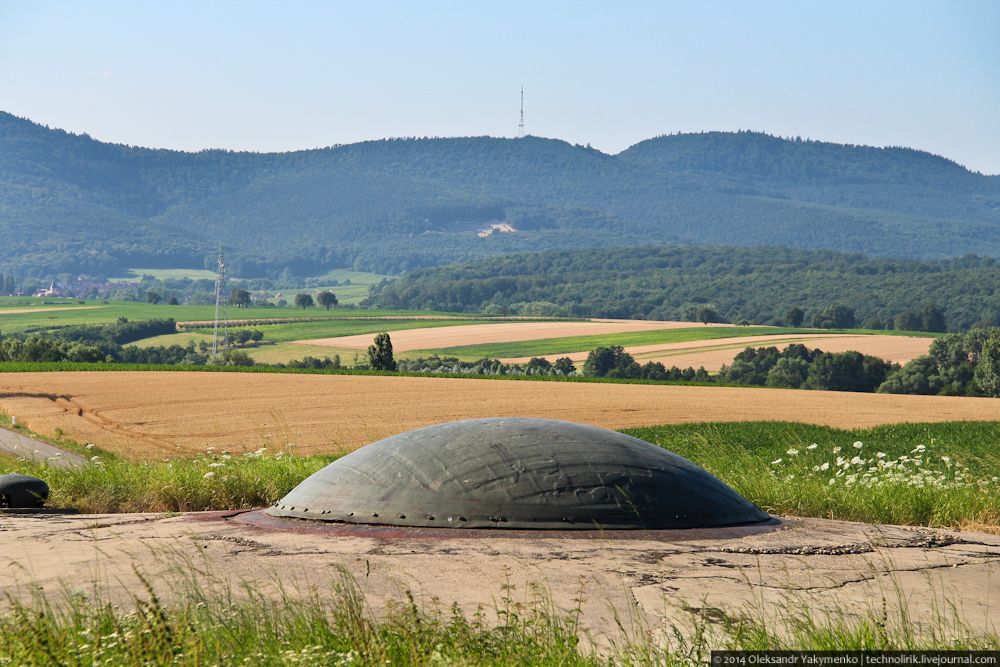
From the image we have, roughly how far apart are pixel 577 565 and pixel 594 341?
10222cm

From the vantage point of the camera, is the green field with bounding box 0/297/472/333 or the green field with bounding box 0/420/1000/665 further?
the green field with bounding box 0/297/472/333

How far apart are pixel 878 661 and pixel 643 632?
5.20ft

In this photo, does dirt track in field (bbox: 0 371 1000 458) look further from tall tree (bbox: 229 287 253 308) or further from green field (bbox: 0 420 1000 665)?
tall tree (bbox: 229 287 253 308)

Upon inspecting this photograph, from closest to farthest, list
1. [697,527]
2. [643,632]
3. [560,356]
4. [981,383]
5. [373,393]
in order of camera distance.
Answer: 1. [643,632]
2. [697,527]
3. [373,393]
4. [981,383]
5. [560,356]

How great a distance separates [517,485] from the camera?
11070 millimetres

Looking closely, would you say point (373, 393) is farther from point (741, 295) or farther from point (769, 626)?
point (741, 295)

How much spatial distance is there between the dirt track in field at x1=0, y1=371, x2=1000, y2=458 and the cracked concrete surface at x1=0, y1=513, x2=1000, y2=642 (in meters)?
20.4

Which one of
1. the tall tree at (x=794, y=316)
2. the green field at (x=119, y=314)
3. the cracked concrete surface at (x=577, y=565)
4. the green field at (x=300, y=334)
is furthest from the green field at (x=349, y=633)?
the tall tree at (x=794, y=316)

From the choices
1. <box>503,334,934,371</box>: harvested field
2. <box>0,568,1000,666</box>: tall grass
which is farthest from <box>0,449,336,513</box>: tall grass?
<box>503,334,934,371</box>: harvested field

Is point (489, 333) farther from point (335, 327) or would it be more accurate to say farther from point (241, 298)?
point (241, 298)

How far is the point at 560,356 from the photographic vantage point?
9725 centimetres

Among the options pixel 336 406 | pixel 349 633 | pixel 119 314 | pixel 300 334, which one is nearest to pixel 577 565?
pixel 349 633

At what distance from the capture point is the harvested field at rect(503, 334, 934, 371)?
87812 mm

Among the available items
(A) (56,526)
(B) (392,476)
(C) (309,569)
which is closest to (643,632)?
(C) (309,569)
